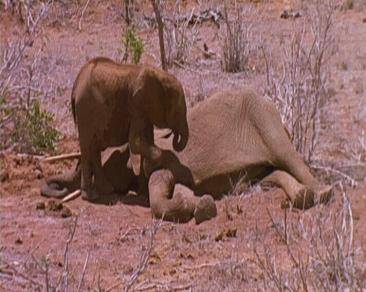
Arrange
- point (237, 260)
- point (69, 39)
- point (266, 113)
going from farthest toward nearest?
1. point (69, 39)
2. point (266, 113)
3. point (237, 260)

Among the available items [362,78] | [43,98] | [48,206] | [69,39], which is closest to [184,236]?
[48,206]

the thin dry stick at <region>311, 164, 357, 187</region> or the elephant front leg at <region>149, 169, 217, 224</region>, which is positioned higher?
the elephant front leg at <region>149, 169, 217, 224</region>

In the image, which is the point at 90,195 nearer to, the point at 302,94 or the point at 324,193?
the point at 324,193

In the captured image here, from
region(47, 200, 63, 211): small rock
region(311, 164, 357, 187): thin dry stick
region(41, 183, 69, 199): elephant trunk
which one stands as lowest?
region(311, 164, 357, 187): thin dry stick

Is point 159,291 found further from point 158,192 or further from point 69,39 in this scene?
point 69,39

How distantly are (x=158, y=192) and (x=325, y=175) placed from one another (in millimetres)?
1126

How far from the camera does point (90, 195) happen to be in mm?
6344

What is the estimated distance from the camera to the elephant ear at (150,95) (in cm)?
601

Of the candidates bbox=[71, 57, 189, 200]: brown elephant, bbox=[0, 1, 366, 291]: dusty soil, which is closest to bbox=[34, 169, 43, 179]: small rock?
bbox=[0, 1, 366, 291]: dusty soil

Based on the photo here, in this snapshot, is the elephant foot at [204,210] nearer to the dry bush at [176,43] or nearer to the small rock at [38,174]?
the small rock at [38,174]

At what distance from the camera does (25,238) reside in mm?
5594

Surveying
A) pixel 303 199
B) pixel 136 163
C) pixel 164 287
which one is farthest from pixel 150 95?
pixel 164 287

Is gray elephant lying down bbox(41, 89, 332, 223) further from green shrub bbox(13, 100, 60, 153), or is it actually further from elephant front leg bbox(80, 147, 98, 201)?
green shrub bbox(13, 100, 60, 153)

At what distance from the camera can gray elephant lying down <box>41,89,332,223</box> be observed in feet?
20.5
